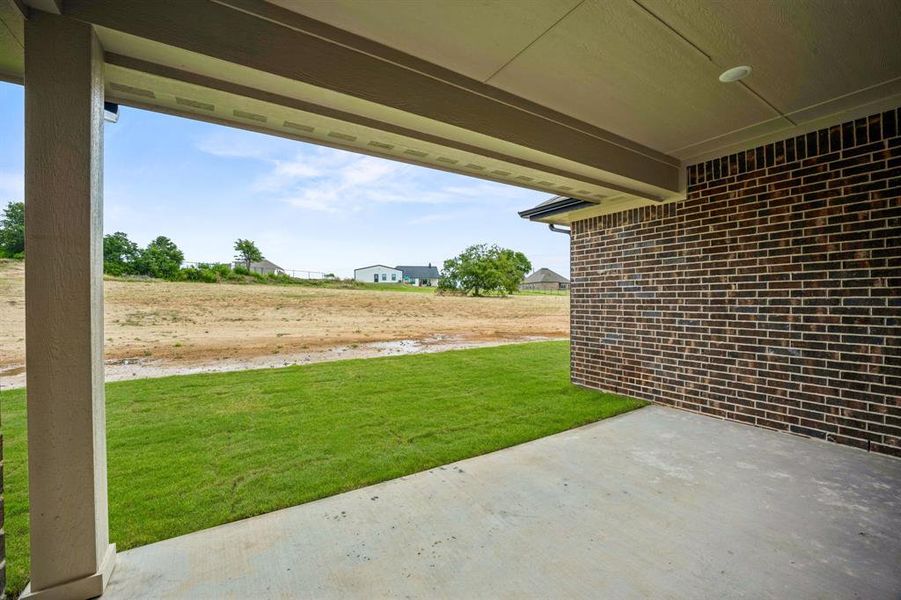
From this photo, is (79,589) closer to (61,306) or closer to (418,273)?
(61,306)

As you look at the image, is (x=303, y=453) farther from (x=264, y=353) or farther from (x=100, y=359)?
(x=264, y=353)

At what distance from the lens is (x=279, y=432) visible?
3703 mm

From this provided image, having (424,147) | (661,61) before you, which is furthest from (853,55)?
(424,147)

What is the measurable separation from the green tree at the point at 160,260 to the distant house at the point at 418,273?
33898 mm

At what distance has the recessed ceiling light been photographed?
7.96ft

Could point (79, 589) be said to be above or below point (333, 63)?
below

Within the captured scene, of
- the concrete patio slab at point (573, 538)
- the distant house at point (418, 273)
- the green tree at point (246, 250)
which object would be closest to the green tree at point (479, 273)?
the green tree at point (246, 250)

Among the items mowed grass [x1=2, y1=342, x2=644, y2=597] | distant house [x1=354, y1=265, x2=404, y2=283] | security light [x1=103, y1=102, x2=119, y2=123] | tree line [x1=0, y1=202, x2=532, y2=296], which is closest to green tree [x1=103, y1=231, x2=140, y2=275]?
tree line [x1=0, y1=202, x2=532, y2=296]

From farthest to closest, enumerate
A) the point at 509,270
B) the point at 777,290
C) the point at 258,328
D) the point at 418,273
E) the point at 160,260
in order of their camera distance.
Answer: the point at 418,273, the point at 509,270, the point at 258,328, the point at 160,260, the point at 777,290

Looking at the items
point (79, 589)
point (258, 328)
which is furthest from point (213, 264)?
point (79, 589)

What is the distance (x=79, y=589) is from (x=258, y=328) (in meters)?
12.5

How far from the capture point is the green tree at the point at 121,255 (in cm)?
972

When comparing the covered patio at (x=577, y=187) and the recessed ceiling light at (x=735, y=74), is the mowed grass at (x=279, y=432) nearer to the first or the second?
the covered patio at (x=577, y=187)

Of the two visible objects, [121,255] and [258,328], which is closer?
[121,255]
